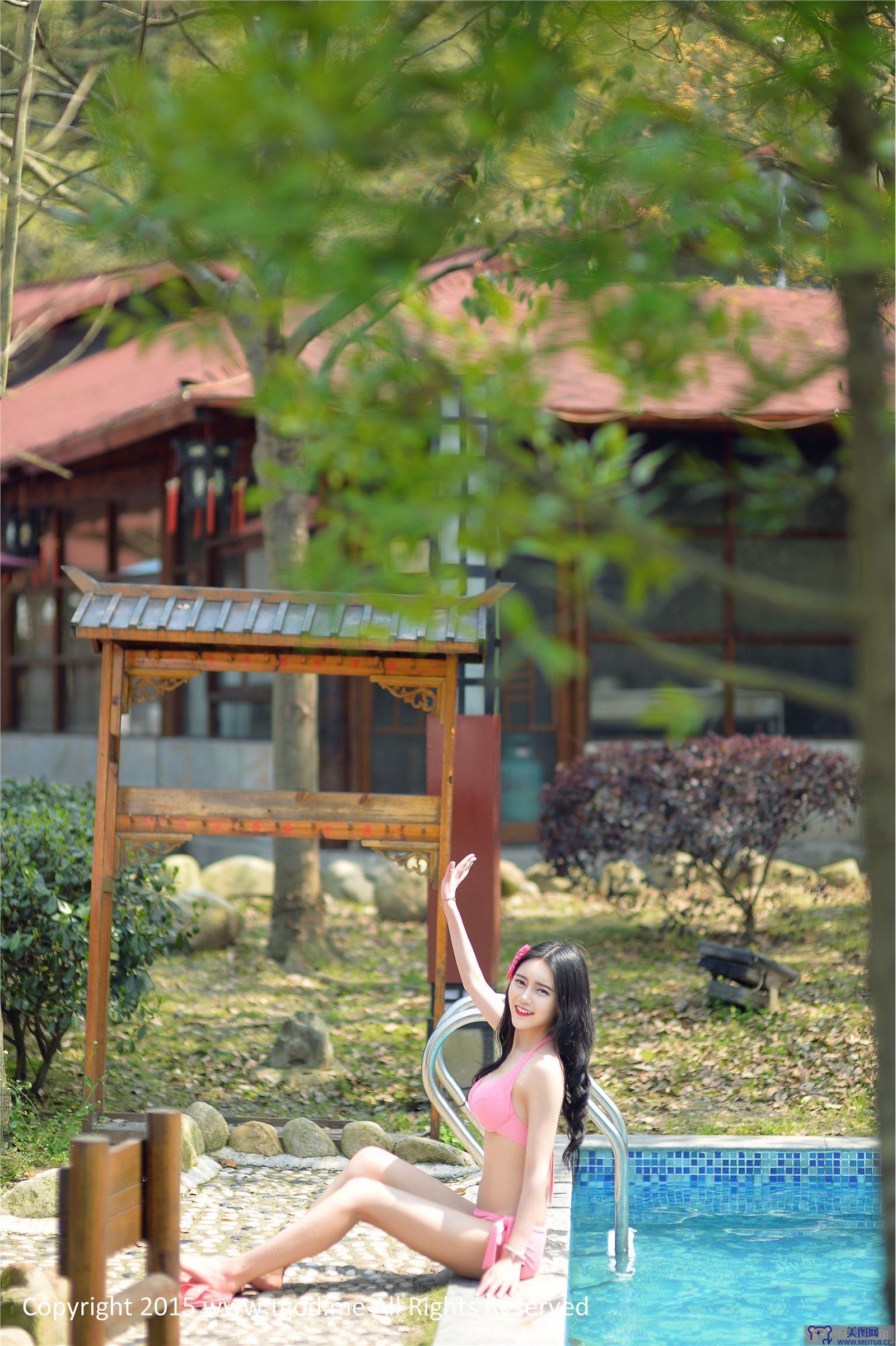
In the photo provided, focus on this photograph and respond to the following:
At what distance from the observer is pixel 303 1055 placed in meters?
6.72

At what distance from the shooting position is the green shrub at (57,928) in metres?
5.46

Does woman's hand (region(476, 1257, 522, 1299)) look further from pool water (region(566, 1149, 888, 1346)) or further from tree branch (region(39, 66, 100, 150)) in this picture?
tree branch (region(39, 66, 100, 150))

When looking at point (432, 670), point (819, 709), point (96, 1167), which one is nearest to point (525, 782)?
point (819, 709)

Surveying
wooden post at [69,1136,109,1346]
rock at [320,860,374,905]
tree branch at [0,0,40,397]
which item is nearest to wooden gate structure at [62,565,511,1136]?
tree branch at [0,0,40,397]

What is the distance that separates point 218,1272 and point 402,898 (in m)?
6.74

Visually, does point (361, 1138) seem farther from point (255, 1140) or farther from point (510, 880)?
point (510, 880)

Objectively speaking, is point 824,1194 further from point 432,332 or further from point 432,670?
point 432,332

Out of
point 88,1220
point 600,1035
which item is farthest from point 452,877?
point 600,1035

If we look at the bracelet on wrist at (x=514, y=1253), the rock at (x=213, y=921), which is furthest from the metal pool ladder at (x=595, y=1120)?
the rock at (x=213, y=921)

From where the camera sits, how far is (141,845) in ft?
18.4

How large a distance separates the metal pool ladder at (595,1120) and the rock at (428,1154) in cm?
18

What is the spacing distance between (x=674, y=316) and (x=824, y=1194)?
15.4ft

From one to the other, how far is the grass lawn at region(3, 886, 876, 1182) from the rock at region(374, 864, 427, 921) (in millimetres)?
425

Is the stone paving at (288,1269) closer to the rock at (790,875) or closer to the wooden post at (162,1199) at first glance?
the wooden post at (162,1199)
